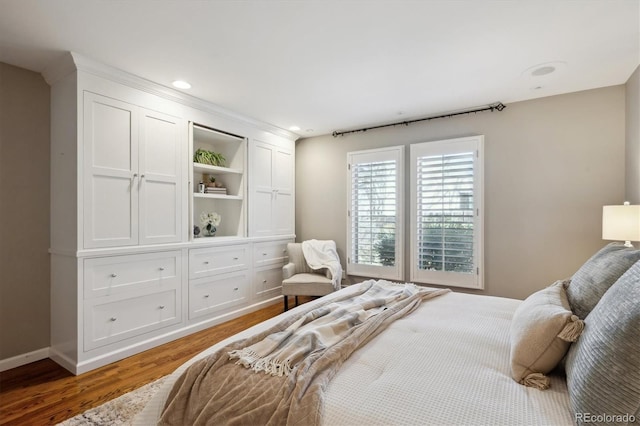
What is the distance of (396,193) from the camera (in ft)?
13.5

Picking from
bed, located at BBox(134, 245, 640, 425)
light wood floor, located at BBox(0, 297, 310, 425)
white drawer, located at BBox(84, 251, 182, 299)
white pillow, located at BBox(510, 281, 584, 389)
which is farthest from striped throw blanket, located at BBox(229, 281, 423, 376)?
white drawer, located at BBox(84, 251, 182, 299)

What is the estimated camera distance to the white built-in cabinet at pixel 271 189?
4152mm

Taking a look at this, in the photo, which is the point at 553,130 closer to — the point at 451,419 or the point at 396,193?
the point at 396,193

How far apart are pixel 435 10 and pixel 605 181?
2.56m

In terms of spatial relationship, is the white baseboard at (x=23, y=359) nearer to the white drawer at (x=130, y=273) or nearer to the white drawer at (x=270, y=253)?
the white drawer at (x=130, y=273)

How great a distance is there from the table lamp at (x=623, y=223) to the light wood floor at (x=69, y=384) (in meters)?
3.68

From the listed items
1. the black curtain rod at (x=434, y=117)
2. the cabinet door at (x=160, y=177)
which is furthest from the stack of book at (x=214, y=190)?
the black curtain rod at (x=434, y=117)

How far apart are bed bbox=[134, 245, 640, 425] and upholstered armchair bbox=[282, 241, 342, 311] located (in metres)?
2.18

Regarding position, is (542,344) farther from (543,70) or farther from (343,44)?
(543,70)

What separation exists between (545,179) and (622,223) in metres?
1.05

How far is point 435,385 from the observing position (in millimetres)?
1124

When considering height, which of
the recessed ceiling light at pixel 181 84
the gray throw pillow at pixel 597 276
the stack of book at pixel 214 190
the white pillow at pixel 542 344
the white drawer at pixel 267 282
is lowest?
the white drawer at pixel 267 282

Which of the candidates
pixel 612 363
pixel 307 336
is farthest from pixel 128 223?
pixel 612 363

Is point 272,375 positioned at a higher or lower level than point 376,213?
lower
